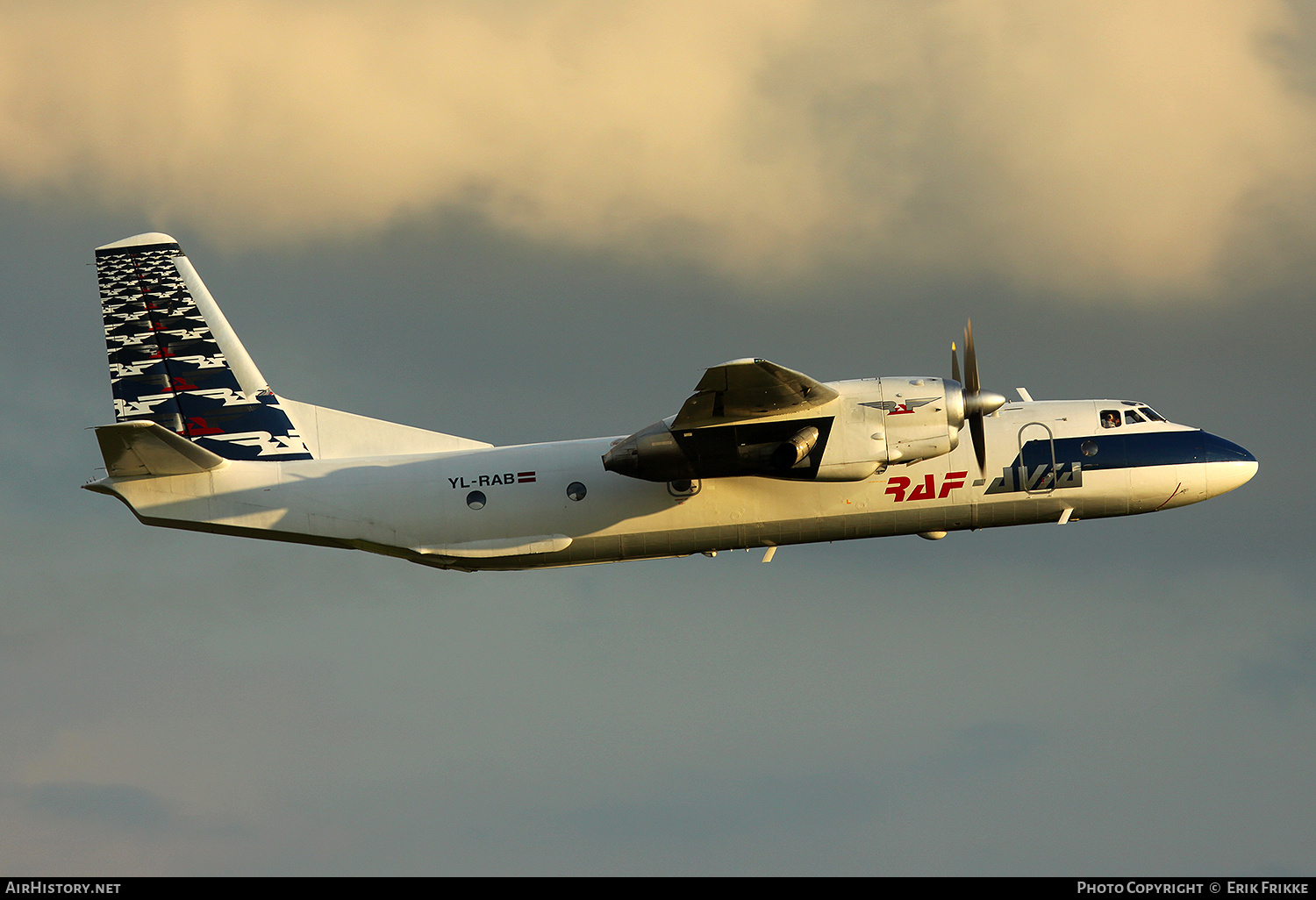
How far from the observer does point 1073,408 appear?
27000 mm

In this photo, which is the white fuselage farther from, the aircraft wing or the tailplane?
the aircraft wing

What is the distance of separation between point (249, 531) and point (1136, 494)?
1889 cm

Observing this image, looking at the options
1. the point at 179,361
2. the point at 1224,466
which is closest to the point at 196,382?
the point at 179,361

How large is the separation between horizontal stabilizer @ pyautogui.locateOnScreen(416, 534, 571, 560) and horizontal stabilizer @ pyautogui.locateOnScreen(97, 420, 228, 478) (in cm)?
503

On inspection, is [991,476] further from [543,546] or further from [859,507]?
[543,546]

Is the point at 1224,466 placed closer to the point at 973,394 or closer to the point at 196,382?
the point at 973,394

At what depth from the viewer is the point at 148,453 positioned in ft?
84.8

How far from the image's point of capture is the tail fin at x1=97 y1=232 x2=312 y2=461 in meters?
29.0

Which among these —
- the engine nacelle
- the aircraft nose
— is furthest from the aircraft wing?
the aircraft nose

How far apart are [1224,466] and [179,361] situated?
23789 millimetres

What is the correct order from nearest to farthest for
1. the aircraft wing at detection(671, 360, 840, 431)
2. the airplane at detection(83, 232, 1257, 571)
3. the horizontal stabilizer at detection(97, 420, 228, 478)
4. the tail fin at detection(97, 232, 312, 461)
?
the aircraft wing at detection(671, 360, 840, 431) → the horizontal stabilizer at detection(97, 420, 228, 478) → the airplane at detection(83, 232, 1257, 571) → the tail fin at detection(97, 232, 312, 461)

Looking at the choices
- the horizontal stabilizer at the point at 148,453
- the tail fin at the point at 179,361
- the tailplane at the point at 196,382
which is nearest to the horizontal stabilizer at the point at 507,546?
the tailplane at the point at 196,382

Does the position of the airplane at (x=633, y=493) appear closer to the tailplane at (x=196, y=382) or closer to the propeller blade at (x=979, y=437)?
the propeller blade at (x=979, y=437)
